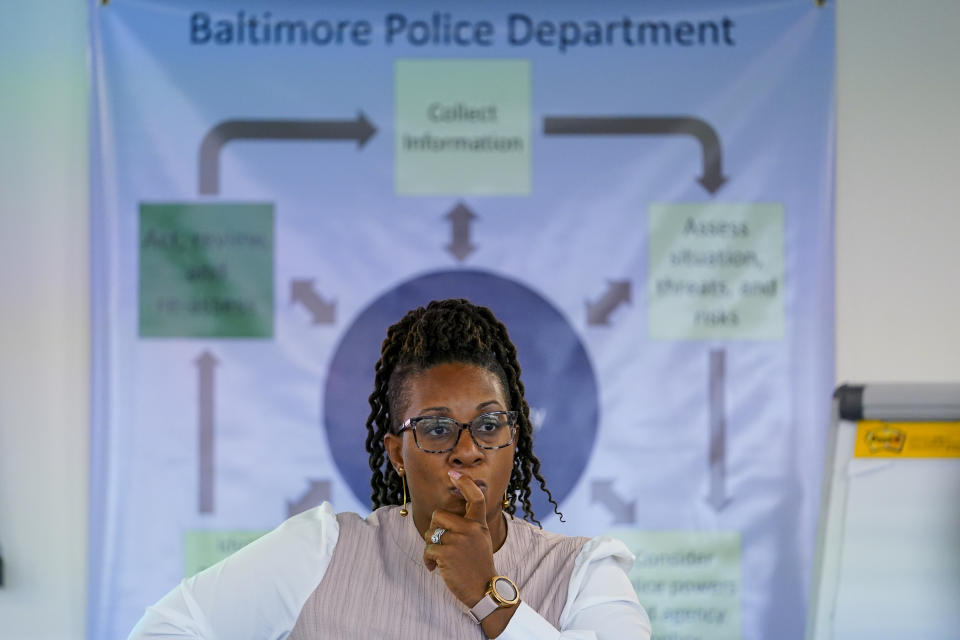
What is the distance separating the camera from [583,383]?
302cm

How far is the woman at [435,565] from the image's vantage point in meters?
1.60

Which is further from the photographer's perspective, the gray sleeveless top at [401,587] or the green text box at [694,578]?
the green text box at [694,578]

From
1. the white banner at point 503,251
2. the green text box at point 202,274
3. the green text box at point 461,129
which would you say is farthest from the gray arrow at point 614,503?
the green text box at point 202,274

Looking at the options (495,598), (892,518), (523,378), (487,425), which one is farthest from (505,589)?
(523,378)

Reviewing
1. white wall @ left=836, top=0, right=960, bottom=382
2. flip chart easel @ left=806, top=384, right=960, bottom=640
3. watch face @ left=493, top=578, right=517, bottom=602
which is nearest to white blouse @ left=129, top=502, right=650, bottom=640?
watch face @ left=493, top=578, right=517, bottom=602

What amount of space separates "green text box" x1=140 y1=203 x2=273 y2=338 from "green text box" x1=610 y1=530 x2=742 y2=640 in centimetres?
125

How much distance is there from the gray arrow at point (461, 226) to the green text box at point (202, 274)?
53 cm

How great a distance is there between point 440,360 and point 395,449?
7.0 inches

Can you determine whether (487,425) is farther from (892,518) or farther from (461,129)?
(461,129)

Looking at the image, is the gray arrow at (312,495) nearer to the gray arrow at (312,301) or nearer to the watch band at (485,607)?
the gray arrow at (312,301)

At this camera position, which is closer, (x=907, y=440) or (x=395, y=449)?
(x=395, y=449)

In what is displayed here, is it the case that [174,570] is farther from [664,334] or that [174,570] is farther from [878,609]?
[878,609]

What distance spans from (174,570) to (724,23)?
2.22 metres

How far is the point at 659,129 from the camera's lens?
9.89 feet
